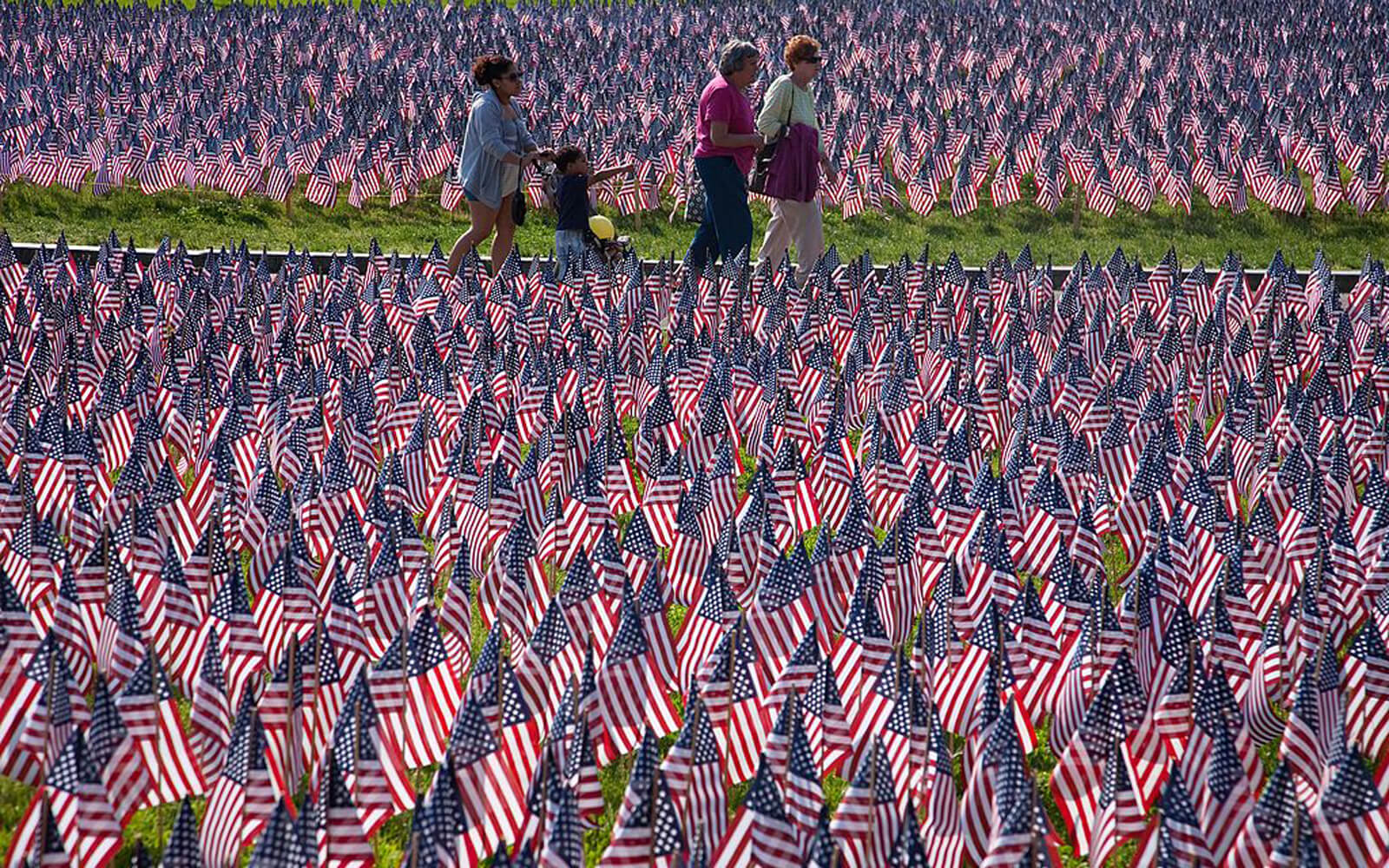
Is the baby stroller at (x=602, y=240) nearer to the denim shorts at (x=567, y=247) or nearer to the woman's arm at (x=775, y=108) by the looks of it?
the denim shorts at (x=567, y=247)

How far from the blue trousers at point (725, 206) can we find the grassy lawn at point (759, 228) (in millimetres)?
3890

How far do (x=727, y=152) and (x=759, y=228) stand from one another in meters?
5.57

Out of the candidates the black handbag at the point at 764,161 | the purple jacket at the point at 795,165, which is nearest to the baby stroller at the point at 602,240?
the black handbag at the point at 764,161

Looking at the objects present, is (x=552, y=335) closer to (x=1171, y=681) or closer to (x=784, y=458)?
(x=784, y=458)

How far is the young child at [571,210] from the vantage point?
13820 millimetres

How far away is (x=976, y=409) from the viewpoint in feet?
34.9

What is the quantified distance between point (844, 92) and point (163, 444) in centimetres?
1571

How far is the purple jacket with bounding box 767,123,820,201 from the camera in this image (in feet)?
44.9

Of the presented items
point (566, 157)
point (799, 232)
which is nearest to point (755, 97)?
point (799, 232)

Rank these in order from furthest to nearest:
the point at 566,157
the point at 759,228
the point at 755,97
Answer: the point at 755,97 < the point at 759,228 < the point at 566,157

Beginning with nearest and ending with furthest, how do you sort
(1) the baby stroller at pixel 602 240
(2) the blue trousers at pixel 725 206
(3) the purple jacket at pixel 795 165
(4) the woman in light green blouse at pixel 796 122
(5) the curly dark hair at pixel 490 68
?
1. (5) the curly dark hair at pixel 490 68
2. (4) the woman in light green blouse at pixel 796 122
3. (3) the purple jacket at pixel 795 165
4. (2) the blue trousers at pixel 725 206
5. (1) the baby stroller at pixel 602 240

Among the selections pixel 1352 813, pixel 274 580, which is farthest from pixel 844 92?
pixel 1352 813

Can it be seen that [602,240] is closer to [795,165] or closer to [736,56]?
[795,165]

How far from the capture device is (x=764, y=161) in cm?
1395
